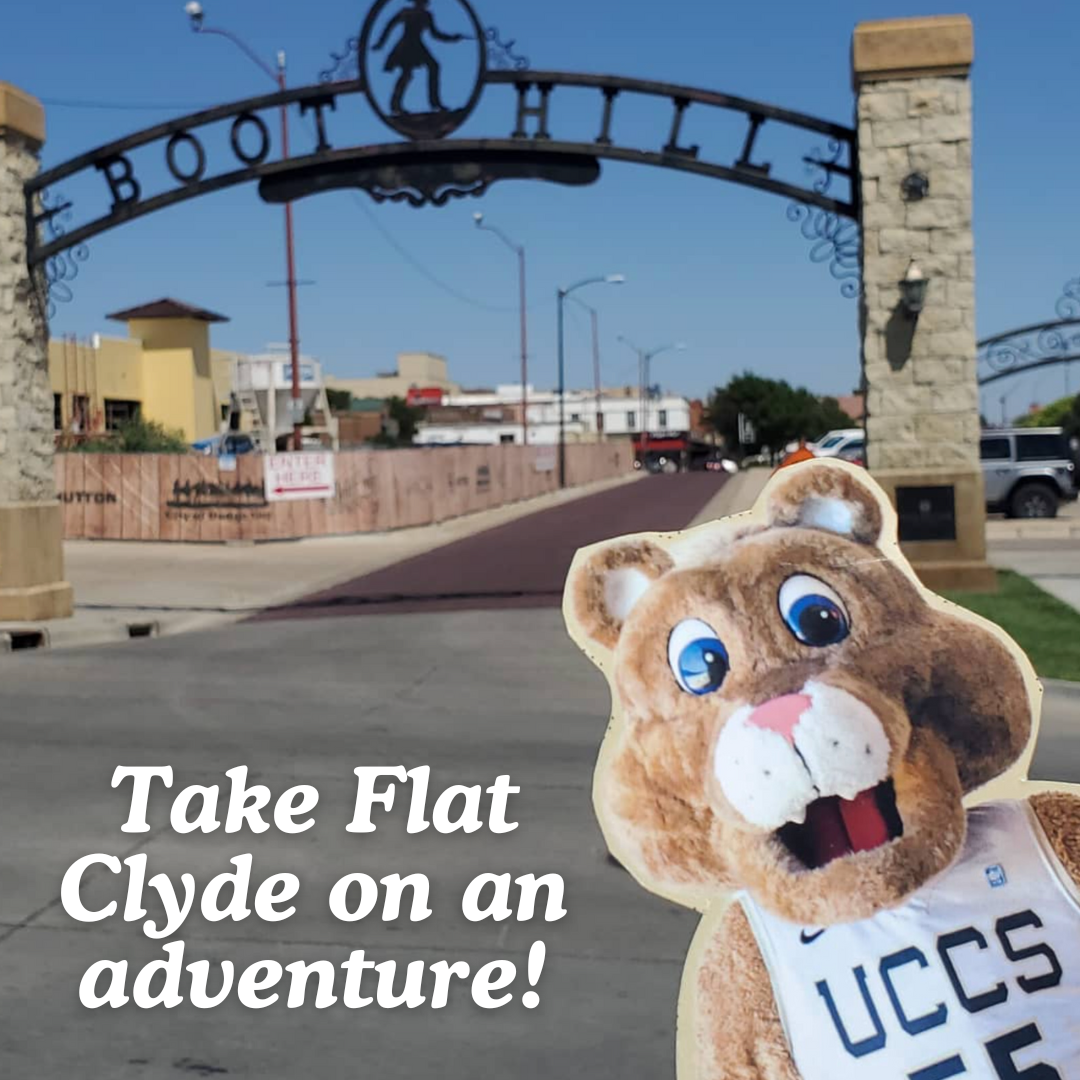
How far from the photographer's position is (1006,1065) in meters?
2.73

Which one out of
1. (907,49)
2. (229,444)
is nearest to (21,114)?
(907,49)

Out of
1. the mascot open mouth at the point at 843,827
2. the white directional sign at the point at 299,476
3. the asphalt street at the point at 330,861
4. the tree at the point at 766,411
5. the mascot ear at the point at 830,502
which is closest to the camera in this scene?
the mascot open mouth at the point at 843,827

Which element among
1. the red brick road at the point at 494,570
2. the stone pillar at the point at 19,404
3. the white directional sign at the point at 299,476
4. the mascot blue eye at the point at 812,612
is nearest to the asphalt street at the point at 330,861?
the mascot blue eye at the point at 812,612

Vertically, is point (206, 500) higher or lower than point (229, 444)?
lower

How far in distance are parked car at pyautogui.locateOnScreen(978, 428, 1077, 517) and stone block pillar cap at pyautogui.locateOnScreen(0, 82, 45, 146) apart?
676 inches

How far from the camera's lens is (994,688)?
293 cm

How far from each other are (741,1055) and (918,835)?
586mm

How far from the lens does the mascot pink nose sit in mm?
2885

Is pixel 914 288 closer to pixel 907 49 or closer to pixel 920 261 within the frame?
pixel 920 261

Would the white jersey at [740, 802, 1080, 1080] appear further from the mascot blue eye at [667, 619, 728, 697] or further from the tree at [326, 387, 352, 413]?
the tree at [326, 387, 352, 413]

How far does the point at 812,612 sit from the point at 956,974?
0.78 metres

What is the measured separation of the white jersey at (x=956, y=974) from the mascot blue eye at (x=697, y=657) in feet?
1.51

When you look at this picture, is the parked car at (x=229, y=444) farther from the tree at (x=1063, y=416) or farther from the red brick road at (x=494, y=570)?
the tree at (x=1063, y=416)

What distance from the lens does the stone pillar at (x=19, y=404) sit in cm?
1492
